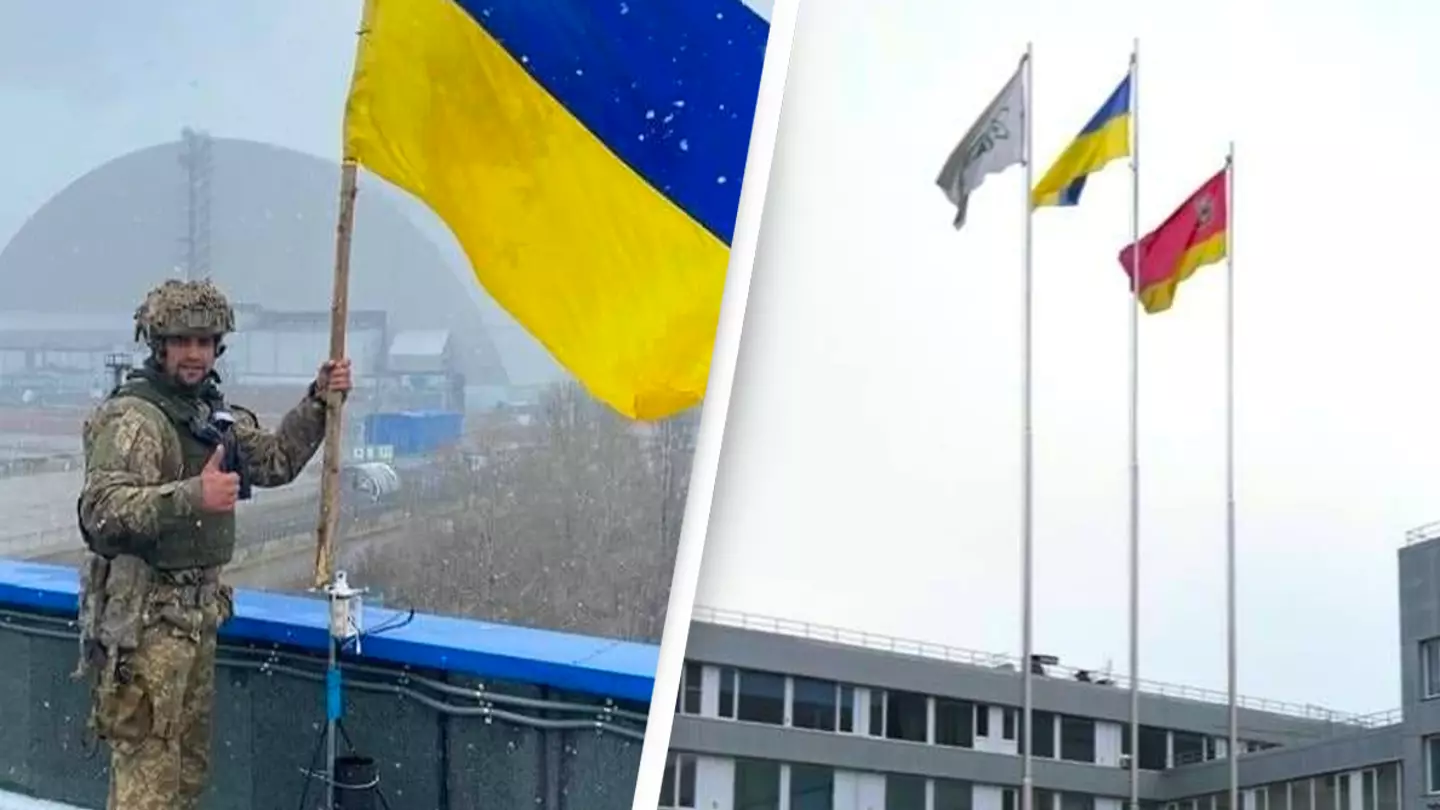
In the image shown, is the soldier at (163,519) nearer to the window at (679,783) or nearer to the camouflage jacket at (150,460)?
the camouflage jacket at (150,460)

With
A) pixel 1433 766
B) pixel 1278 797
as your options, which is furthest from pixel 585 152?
pixel 1433 766

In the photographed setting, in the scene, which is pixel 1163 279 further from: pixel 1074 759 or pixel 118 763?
pixel 118 763

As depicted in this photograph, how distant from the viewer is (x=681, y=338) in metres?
2.38

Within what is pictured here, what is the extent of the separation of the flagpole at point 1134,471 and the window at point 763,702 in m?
0.56

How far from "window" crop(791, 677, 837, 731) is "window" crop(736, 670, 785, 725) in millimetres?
22

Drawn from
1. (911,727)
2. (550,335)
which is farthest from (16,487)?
(911,727)

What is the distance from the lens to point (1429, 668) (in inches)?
91.0

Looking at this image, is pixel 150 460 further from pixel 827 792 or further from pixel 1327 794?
pixel 1327 794

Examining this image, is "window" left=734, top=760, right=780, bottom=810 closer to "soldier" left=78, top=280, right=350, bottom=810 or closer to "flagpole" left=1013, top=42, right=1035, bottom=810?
"flagpole" left=1013, top=42, right=1035, bottom=810

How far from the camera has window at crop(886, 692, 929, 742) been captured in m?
2.42

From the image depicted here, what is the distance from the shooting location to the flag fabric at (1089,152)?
2.47 meters

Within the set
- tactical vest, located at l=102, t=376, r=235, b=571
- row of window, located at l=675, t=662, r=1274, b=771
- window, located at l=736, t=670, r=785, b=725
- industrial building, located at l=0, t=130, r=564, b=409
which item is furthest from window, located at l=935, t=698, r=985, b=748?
tactical vest, located at l=102, t=376, r=235, b=571

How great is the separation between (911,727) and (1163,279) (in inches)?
32.3

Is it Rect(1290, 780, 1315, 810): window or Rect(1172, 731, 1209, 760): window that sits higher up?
Rect(1172, 731, 1209, 760): window
